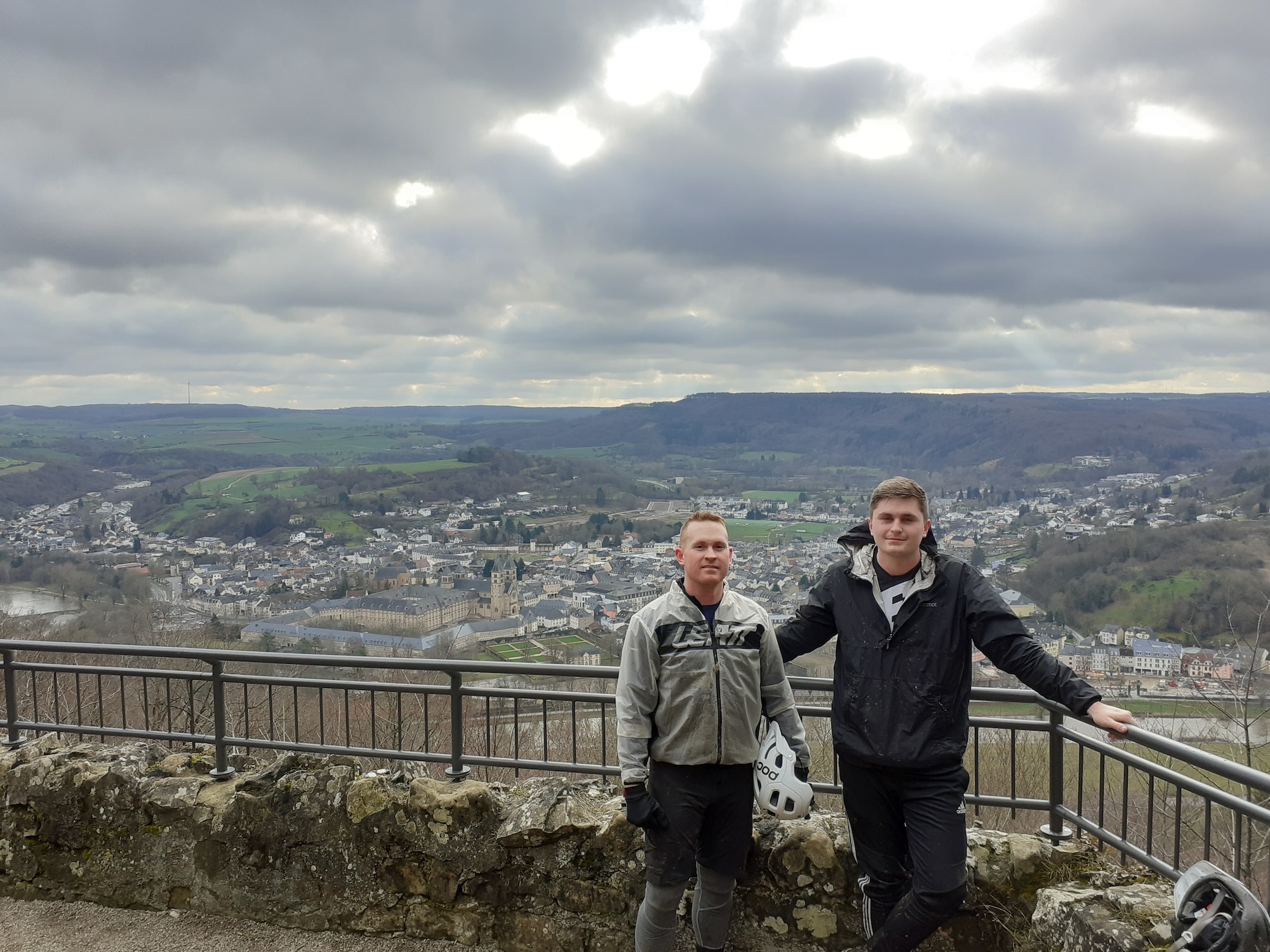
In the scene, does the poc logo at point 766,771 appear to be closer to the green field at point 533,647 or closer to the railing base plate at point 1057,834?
the railing base plate at point 1057,834

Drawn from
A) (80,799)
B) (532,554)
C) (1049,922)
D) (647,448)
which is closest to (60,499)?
(532,554)

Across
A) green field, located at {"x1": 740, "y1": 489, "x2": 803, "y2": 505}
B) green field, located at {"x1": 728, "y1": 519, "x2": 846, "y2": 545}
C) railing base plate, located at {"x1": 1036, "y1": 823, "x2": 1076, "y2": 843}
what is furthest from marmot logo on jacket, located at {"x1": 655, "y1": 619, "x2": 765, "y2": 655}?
green field, located at {"x1": 740, "y1": 489, "x2": 803, "y2": 505}

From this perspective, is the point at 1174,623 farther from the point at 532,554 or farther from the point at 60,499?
the point at 60,499

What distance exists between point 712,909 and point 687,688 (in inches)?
40.1

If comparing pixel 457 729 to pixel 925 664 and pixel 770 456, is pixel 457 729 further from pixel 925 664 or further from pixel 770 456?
pixel 770 456

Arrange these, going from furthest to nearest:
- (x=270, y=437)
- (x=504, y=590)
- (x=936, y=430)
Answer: (x=270, y=437)
(x=936, y=430)
(x=504, y=590)

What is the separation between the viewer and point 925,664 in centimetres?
294

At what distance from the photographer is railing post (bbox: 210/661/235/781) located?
4.74 metres

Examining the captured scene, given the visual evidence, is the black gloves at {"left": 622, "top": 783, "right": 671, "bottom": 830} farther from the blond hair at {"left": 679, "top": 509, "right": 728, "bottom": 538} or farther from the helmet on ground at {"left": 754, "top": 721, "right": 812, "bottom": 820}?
the blond hair at {"left": 679, "top": 509, "right": 728, "bottom": 538}

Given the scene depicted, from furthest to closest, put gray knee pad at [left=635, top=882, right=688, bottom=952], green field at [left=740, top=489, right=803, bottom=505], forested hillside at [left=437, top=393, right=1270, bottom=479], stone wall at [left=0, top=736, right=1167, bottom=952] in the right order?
forested hillside at [left=437, top=393, right=1270, bottom=479] → green field at [left=740, top=489, right=803, bottom=505] → stone wall at [left=0, top=736, right=1167, bottom=952] → gray knee pad at [left=635, top=882, right=688, bottom=952]

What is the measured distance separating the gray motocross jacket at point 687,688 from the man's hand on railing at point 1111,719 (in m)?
1.05

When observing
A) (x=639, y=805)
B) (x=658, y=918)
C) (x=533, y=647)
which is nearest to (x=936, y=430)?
(x=533, y=647)

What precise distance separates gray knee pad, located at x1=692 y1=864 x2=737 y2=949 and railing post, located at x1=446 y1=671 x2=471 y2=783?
5.55ft

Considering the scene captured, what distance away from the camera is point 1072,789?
38.7ft
